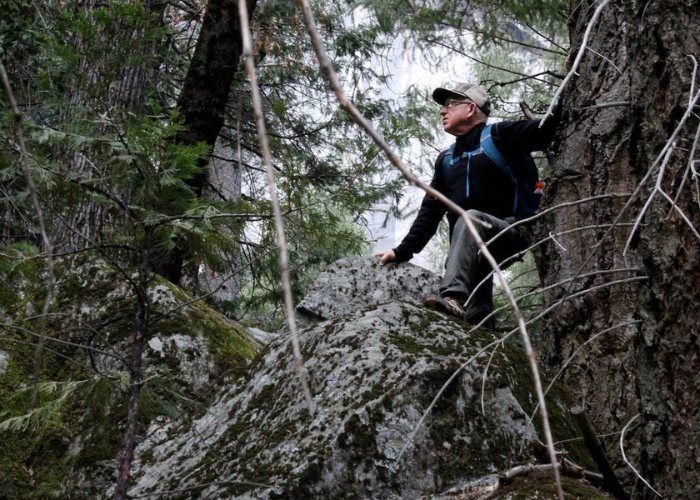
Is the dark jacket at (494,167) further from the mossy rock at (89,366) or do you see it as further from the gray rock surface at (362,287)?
the mossy rock at (89,366)

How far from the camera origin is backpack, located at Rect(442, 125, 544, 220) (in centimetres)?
420

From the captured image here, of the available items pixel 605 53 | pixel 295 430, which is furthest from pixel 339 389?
pixel 605 53

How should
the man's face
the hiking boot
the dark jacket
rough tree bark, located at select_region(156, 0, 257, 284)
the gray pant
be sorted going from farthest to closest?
1. rough tree bark, located at select_region(156, 0, 257, 284)
2. the man's face
3. the dark jacket
4. the gray pant
5. the hiking boot

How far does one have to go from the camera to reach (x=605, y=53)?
337 cm

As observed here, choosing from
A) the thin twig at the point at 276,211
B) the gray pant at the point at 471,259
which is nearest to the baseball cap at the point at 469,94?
the gray pant at the point at 471,259

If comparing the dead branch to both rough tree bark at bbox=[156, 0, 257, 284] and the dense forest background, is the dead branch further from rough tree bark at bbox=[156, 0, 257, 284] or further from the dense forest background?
rough tree bark at bbox=[156, 0, 257, 284]

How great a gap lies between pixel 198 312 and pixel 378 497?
2.46 m

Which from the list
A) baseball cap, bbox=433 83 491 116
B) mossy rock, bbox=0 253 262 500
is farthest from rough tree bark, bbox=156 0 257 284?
baseball cap, bbox=433 83 491 116

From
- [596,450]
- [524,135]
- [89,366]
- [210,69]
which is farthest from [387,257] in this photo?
[596,450]

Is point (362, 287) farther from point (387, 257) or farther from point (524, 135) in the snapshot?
point (524, 135)

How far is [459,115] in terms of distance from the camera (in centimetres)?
454

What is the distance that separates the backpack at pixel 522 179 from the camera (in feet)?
13.8

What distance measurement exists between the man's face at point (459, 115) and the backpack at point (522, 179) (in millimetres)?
241

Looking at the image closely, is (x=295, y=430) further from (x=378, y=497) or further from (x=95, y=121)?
(x=95, y=121)
